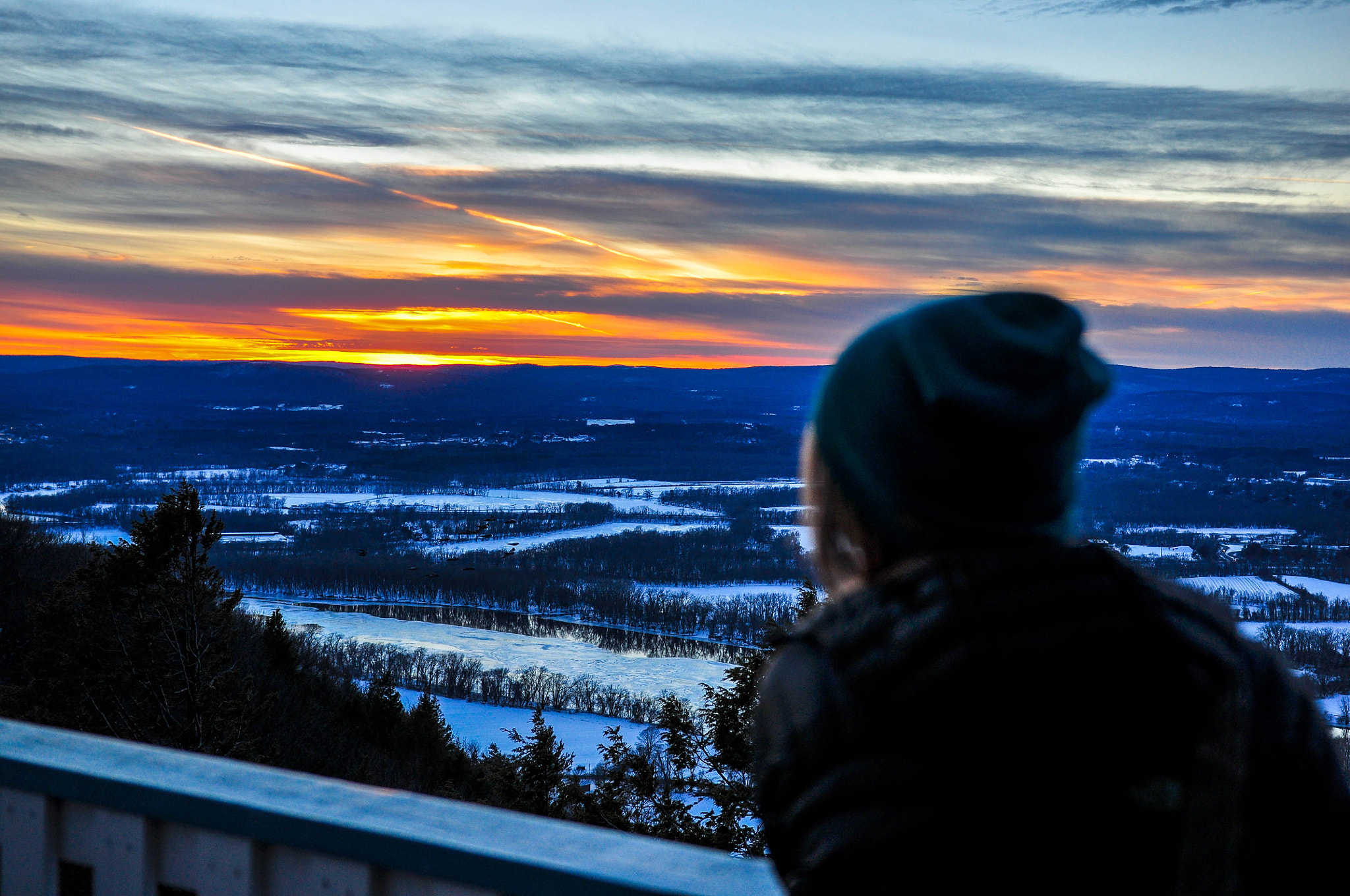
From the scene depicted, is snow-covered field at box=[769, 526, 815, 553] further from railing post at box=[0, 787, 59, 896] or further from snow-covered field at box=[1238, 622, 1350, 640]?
snow-covered field at box=[1238, 622, 1350, 640]

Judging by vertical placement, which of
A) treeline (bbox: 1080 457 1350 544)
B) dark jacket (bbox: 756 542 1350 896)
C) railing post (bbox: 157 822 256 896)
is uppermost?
dark jacket (bbox: 756 542 1350 896)

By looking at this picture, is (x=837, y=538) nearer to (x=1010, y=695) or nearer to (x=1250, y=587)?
(x=1010, y=695)

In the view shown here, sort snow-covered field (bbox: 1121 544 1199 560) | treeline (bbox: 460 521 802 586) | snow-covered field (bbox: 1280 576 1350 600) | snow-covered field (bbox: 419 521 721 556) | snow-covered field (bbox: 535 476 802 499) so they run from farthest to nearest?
snow-covered field (bbox: 535 476 802 499) < snow-covered field (bbox: 419 521 721 556) < treeline (bbox: 460 521 802 586) < snow-covered field (bbox: 1280 576 1350 600) < snow-covered field (bbox: 1121 544 1199 560)

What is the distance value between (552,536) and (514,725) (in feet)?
200

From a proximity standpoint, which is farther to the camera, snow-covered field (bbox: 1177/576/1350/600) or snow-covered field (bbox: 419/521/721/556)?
snow-covered field (bbox: 419/521/721/556)

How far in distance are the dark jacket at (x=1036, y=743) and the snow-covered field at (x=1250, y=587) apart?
223 ft

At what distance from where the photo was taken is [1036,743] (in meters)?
0.90

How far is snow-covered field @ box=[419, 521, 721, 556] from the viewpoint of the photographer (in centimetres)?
9486

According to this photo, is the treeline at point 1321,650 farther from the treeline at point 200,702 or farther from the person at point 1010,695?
the person at point 1010,695

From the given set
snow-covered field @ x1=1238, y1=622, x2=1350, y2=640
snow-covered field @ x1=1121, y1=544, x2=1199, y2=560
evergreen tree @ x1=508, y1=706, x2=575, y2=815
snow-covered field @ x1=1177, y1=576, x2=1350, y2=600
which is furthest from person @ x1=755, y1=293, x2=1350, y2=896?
snow-covered field @ x1=1121, y1=544, x2=1199, y2=560

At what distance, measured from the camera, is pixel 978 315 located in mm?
1032

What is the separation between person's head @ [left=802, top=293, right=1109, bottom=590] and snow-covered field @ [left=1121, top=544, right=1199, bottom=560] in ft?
227

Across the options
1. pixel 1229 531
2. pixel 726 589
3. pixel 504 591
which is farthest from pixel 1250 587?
pixel 504 591

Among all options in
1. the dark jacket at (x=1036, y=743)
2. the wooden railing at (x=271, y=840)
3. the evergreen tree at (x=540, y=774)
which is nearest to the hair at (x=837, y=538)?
the dark jacket at (x=1036, y=743)
